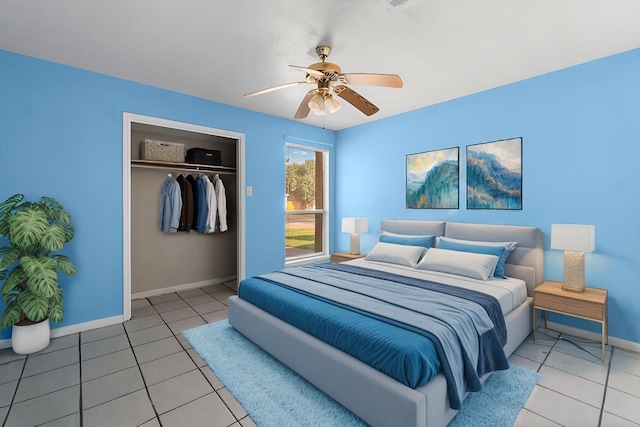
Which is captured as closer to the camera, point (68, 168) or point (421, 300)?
point (421, 300)

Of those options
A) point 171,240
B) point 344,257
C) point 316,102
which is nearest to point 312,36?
point 316,102

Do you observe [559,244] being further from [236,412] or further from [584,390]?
[236,412]

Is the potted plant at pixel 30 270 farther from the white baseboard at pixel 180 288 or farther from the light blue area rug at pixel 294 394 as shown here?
the white baseboard at pixel 180 288

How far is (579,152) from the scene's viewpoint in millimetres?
2895

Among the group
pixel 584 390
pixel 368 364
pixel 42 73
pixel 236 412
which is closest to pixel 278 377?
pixel 236 412

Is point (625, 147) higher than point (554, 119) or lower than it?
lower

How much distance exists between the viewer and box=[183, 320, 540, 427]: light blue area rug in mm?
1780

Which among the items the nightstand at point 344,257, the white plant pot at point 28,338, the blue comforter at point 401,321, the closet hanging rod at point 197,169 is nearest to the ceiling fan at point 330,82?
the blue comforter at point 401,321

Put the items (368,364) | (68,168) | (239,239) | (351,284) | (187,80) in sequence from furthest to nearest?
(239,239) → (187,80) → (68,168) → (351,284) → (368,364)

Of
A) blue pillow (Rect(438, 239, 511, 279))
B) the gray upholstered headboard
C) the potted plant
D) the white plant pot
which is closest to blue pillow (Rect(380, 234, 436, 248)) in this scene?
the gray upholstered headboard

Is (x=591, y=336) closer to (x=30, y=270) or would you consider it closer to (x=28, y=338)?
(x=30, y=270)

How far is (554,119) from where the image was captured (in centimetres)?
304

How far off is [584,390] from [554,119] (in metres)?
2.46

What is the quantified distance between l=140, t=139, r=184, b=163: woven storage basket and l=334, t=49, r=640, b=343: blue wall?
139 inches
